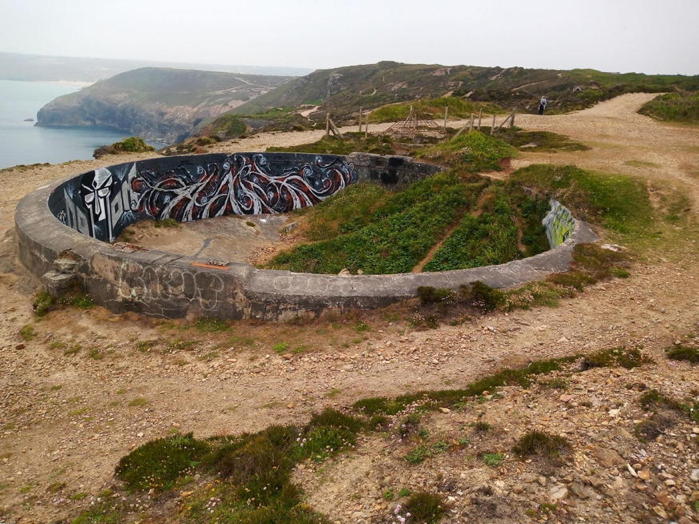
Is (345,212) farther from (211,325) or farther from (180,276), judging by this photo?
(211,325)

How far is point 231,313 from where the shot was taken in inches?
368

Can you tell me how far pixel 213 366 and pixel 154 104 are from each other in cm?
17263

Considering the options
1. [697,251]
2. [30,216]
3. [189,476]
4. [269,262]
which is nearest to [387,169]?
[269,262]

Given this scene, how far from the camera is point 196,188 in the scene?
886 inches

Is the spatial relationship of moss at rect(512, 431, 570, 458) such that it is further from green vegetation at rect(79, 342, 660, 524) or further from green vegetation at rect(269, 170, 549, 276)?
green vegetation at rect(269, 170, 549, 276)

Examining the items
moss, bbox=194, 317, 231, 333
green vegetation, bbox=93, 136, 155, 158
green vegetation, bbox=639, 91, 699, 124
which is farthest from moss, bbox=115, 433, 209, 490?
green vegetation, bbox=639, 91, 699, 124

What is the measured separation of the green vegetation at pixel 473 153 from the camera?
2044cm

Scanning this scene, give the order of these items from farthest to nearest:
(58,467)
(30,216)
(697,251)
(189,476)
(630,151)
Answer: (630,151), (30,216), (697,251), (58,467), (189,476)

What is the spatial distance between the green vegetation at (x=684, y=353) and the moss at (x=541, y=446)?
3460mm

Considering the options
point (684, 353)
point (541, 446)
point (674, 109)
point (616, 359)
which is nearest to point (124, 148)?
point (616, 359)

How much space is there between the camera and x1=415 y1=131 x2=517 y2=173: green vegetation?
2044cm

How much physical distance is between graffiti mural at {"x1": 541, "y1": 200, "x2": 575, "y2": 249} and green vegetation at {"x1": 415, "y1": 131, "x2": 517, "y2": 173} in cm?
496

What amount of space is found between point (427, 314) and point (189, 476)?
5.41 metres

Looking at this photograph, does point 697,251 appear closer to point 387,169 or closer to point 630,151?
point 630,151
